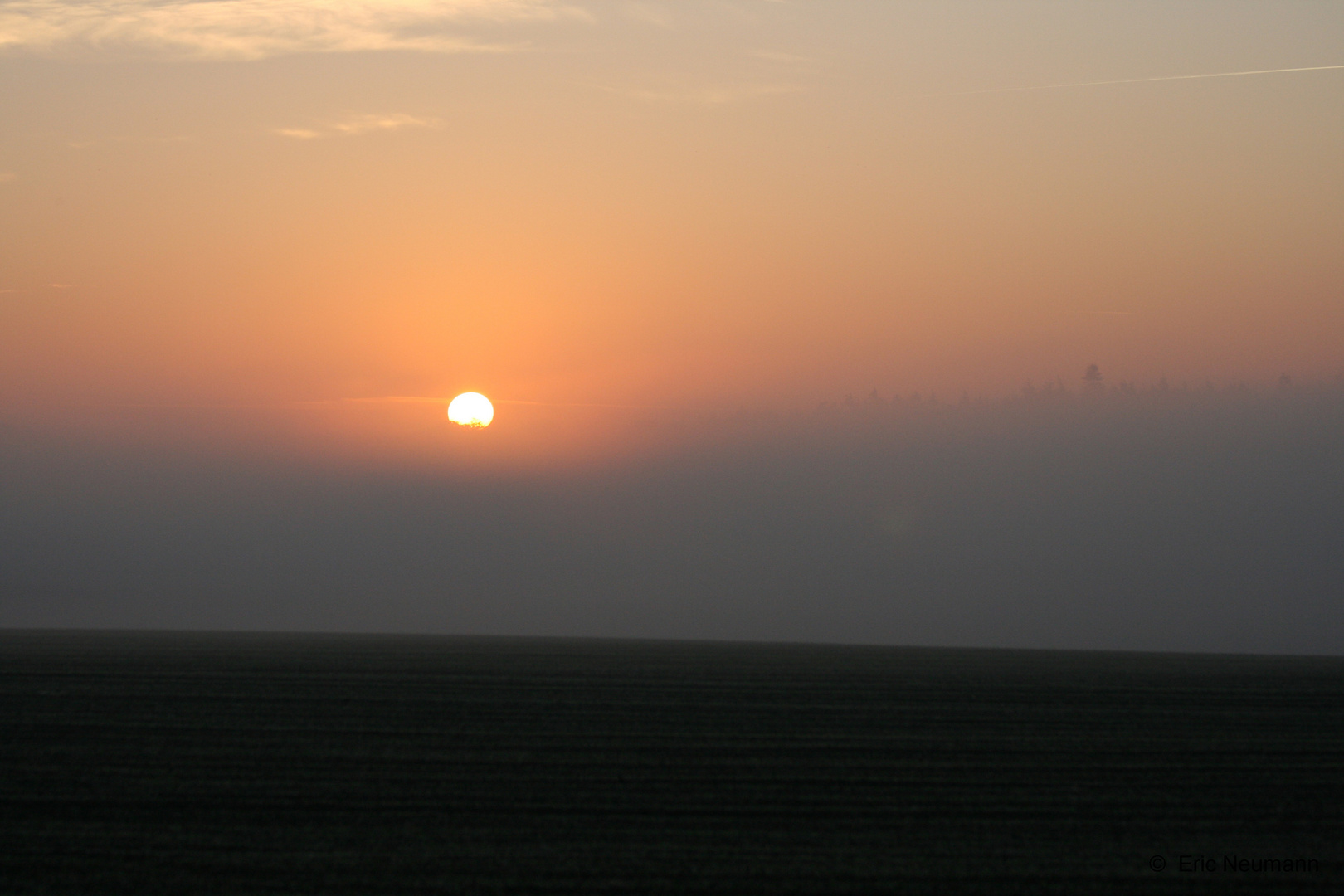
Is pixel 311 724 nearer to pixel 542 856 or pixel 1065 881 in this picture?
pixel 542 856

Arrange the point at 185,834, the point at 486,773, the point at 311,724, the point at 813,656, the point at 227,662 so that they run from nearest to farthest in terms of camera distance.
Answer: the point at 185,834
the point at 486,773
the point at 311,724
the point at 227,662
the point at 813,656

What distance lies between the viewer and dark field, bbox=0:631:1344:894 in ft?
43.4

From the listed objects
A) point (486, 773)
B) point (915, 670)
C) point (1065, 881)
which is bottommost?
point (1065, 881)

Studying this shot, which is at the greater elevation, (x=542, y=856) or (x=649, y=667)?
(x=649, y=667)

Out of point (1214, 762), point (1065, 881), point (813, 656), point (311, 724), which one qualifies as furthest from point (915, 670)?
point (1065, 881)

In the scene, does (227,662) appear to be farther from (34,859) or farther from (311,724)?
(34,859)

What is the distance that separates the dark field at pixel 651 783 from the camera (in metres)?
13.2

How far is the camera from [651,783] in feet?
57.4

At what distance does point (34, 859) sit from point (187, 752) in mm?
6188

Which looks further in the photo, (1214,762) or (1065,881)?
(1214,762)

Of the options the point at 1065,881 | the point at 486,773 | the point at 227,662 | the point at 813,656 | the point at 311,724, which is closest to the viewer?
the point at 1065,881

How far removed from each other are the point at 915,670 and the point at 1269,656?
75.2 feet

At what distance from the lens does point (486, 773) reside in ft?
59.8

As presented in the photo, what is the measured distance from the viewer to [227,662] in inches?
1335
